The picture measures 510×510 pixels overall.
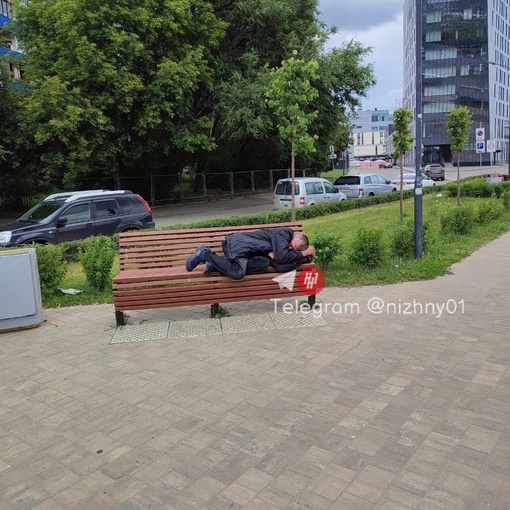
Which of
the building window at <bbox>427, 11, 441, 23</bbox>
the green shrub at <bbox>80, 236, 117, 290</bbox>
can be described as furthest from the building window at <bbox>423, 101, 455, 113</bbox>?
the green shrub at <bbox>80, 236, 117, 290</bbox>

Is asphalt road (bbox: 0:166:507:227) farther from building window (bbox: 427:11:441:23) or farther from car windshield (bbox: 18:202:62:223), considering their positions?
building window (bbox: 427:11:441:23)

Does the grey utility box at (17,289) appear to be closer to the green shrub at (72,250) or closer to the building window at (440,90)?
the green shrub at (72,250)

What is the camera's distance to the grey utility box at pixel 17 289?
19.9ft

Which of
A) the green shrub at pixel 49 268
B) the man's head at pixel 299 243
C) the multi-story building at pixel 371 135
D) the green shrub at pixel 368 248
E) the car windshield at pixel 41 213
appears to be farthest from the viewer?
the multi-story building at pixel 371 135

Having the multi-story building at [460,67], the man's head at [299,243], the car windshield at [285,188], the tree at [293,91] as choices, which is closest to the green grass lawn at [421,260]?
the man's head at [299,243]

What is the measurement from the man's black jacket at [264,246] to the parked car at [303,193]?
557 inches

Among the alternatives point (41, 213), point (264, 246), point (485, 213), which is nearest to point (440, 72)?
point (485, 213)

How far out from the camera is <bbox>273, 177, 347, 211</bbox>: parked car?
68.1 feet

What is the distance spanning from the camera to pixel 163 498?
291 cm

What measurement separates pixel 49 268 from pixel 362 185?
67.7ft

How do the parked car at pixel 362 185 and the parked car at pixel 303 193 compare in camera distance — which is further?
the parked car at pixel 362 185

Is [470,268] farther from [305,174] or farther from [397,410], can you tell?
[305,174]

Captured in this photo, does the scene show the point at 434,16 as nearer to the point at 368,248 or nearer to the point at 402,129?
the point at 402,129

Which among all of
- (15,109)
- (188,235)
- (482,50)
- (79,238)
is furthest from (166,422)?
(482,50)
